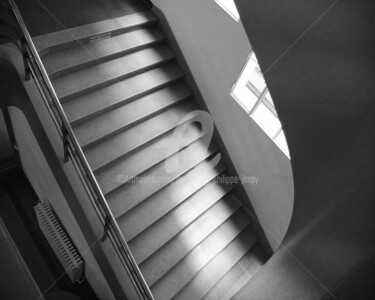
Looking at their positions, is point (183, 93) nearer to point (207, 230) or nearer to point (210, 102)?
point (210, 102)

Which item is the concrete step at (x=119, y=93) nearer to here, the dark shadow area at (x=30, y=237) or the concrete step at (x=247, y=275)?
the dark shadow area at (x=30, y=237)

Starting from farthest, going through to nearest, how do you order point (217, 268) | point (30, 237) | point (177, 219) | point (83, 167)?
point (30, 237)
point (217, 268)
point (177, 219)
point (83, 167)

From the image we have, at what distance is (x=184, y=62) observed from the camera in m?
5.60

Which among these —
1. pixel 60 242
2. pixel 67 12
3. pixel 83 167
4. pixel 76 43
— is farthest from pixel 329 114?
pixel 60 242

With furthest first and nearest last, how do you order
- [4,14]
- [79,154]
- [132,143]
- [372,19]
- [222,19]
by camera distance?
[132,143], [222,19], [4,14], [79,154], [372,19]

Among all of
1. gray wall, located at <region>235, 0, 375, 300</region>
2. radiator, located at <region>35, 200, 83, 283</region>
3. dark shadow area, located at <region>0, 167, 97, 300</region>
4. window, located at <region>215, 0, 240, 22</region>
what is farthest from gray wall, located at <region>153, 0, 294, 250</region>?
dark shadow area, located at <region>0, 167, 97, 300</region>

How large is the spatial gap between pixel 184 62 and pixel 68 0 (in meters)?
2.13

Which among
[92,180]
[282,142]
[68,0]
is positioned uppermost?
[68,0]

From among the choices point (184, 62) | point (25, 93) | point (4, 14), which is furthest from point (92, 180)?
point (184, 62)

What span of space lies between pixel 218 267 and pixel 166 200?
4.70 feet

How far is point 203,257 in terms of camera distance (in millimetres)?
5117

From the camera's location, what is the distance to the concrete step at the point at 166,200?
4.59 meters

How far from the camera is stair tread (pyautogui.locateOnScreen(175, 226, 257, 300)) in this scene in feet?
16.1

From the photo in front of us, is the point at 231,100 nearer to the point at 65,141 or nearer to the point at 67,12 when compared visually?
the point at 65,141
